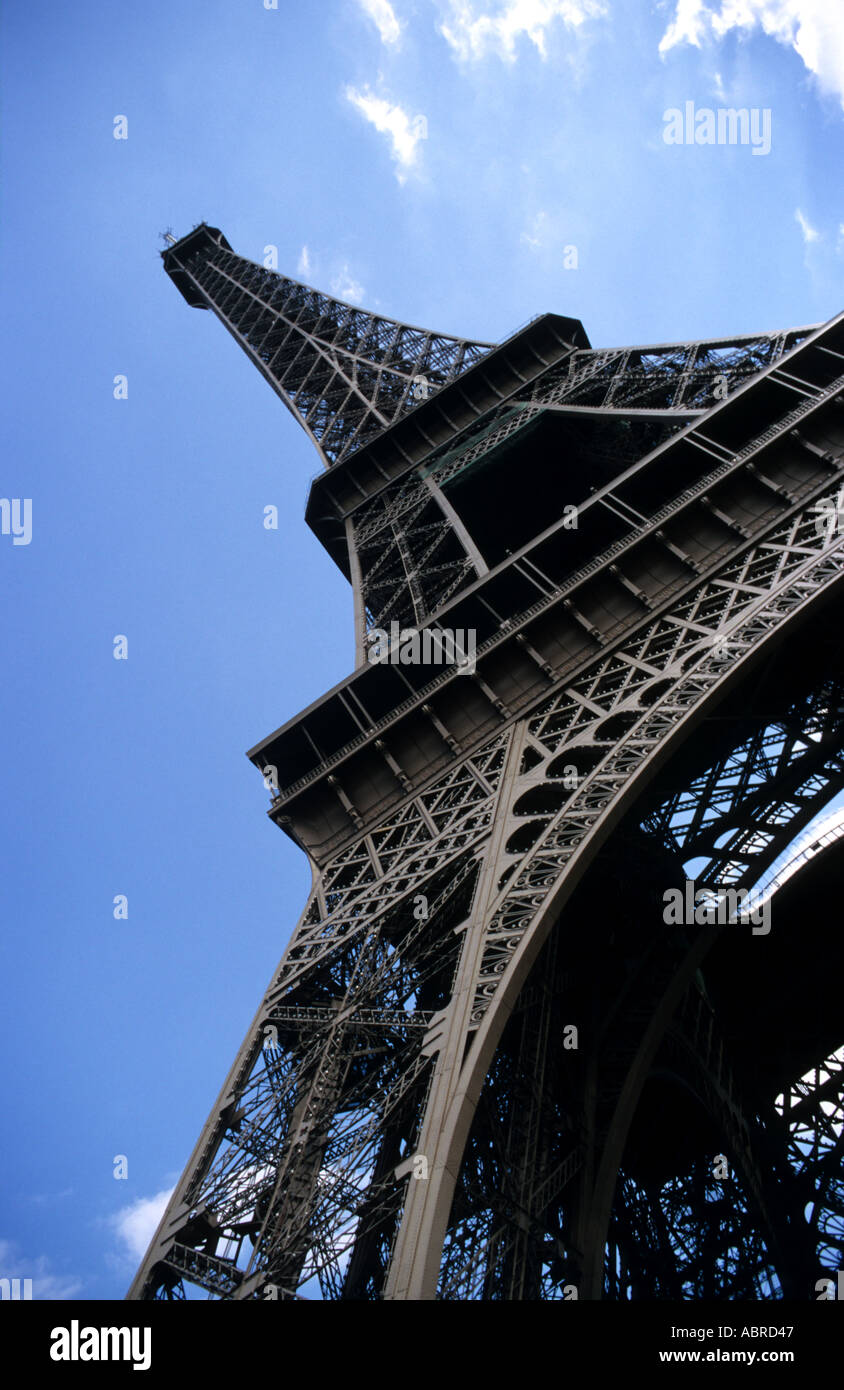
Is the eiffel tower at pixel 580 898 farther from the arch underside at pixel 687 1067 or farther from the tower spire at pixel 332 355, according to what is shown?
the tower spire at pixel 332 355

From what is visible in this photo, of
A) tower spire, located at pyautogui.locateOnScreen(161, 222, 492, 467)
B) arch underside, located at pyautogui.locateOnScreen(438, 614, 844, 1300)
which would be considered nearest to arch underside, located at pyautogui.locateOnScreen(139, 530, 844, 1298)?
arch underside, located at pyautogui.locateOnScreen(438, 614, 844, 1300)

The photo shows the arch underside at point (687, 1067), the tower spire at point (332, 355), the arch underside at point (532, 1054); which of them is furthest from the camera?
the tower spire at point (332, 355)

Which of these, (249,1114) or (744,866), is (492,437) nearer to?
(744,866)

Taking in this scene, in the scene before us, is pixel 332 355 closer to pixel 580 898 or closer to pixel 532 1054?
pixel 580 898

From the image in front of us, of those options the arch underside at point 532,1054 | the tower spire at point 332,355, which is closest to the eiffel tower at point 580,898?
the arch underside at point 532,1054

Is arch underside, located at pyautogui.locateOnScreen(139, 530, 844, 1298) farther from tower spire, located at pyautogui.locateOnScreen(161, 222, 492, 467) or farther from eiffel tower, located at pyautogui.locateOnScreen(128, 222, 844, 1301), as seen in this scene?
tower spire, located at pyautogui.locateOnScreen(161, 222, 492, 467)

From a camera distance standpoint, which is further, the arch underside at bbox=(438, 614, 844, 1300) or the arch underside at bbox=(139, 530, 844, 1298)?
the arch underside at bbox=(438, 614, 844, 1300)

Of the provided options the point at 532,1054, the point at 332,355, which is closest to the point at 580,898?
the point at 532,1054
